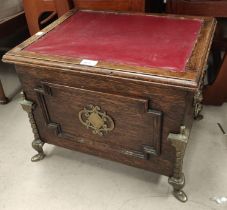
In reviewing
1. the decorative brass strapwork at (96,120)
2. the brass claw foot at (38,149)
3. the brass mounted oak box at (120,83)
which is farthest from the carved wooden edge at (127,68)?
the brass claw foot at (38,149)

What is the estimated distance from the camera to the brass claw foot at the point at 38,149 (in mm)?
1186

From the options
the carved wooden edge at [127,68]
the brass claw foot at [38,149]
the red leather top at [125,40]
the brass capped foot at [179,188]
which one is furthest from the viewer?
the brass claw foot at [38,149]

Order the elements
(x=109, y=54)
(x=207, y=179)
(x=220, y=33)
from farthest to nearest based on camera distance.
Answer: (x=220, y=33)
(x=207, y=179)
(x=109, y=54)

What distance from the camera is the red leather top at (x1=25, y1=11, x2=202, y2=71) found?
2.83 ft

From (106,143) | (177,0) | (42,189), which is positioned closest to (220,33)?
(177,0)

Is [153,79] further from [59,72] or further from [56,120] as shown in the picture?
[56,120]

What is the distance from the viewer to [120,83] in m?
0.84

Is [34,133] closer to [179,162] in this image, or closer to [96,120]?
[96,120]

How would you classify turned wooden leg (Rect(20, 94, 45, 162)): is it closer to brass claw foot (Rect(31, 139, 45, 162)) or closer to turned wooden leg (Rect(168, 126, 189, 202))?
brass claw foot (Rect(31, 139, 45, 162))

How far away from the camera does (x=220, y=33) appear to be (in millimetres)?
1408

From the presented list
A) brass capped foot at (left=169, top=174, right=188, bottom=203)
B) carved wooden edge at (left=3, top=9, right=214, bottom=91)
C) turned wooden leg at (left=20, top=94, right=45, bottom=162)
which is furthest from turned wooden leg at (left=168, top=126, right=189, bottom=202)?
turned wooden leg at (left=20, top=94, right=45, bottom=162)

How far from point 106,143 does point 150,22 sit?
49 cm

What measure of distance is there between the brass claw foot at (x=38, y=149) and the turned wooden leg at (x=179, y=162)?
1.81 feet

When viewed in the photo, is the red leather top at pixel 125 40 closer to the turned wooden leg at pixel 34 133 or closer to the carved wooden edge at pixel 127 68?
the carved wooden edge at pixel 127 68
